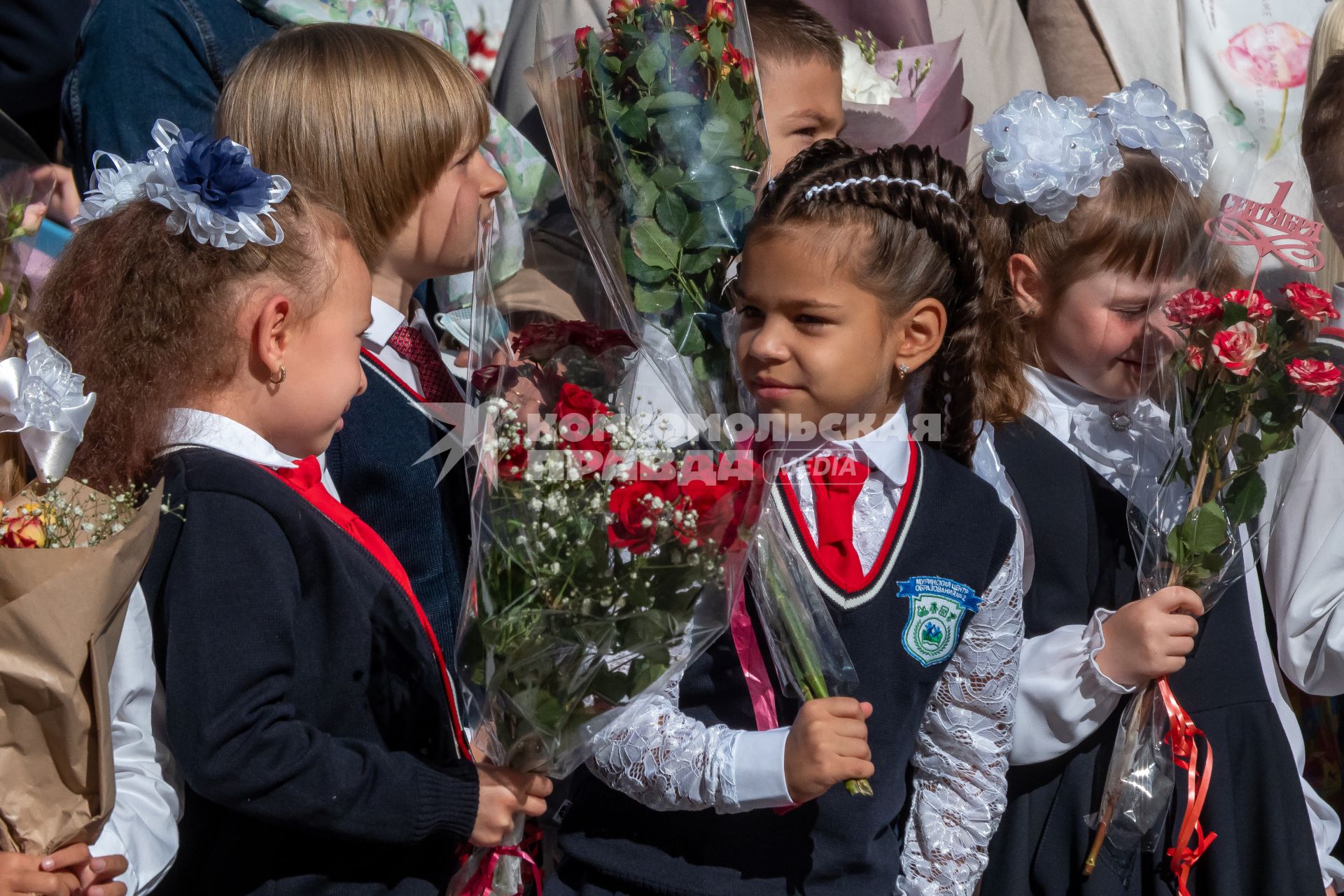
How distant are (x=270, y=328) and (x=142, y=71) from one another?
111cm

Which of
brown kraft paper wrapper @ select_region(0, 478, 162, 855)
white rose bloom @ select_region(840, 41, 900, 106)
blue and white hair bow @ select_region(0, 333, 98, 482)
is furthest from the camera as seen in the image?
white rose bloom @ select_region(840, 41, 900, 106)

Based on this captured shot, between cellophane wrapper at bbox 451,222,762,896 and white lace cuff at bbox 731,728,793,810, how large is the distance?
195mm

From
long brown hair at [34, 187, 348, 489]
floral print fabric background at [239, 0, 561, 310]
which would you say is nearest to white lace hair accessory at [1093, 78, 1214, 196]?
floral print fabric background at [239, 0, 561, 310]

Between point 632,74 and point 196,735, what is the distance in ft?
3.97

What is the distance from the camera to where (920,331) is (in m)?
2.28

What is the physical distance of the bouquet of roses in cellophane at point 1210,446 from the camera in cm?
233

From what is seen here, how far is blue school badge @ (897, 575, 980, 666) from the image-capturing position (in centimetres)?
219

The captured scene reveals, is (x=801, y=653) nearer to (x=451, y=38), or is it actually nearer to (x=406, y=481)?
(x=406, y=481)

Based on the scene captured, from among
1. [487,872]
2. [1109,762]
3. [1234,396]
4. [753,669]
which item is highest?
[1234,396]

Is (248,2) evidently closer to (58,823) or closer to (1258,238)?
(58,823)

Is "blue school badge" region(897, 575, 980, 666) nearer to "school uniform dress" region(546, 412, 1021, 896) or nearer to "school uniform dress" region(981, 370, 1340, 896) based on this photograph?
"school uniform dress" region(546, 412, 1021, 896)

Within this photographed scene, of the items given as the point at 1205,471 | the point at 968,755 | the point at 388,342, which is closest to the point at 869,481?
the point at 968,755

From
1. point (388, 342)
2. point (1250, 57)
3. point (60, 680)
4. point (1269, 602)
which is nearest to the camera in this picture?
point (60, 680)

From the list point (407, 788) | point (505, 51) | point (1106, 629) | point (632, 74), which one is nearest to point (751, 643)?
point (407, 788)
